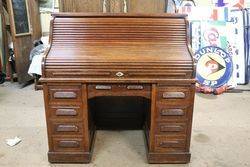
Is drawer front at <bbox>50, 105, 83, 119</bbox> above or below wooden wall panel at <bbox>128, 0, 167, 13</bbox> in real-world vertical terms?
below

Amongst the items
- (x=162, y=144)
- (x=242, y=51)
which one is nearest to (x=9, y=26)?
(x=162, y=144)

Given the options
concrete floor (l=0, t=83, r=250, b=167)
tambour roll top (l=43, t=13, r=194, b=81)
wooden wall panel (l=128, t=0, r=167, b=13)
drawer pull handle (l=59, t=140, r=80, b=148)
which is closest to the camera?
tambour roll top (l=43, t=13, r=194, b=81)

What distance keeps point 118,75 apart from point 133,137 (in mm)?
888

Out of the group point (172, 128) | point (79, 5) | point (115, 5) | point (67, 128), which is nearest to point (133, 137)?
point (172, 128)

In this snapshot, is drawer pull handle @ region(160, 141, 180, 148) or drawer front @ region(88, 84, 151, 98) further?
drawer pull handle @ region(160, 141, 180, 148)

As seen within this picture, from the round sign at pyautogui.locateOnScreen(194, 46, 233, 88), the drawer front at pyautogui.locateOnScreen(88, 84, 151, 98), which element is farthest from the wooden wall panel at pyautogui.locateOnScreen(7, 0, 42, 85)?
the round sign at pyautogui.locateOnScreen(194, 46, 233, 88)

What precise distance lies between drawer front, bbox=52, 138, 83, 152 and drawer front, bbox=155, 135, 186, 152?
1.94 feet

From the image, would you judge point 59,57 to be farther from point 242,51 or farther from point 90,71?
point 242,51

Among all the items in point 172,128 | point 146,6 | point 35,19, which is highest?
point 146,6

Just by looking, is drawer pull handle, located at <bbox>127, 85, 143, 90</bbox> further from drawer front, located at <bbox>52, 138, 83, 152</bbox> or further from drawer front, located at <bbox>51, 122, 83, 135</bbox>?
drawer front, located at <bbox>52, 138, 83, 152</bbox>

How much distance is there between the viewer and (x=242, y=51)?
151 inches

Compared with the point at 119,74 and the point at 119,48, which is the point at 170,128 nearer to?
the point at 119,74

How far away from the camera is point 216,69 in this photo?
12.0ft

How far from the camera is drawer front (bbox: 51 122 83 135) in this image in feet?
6.54
